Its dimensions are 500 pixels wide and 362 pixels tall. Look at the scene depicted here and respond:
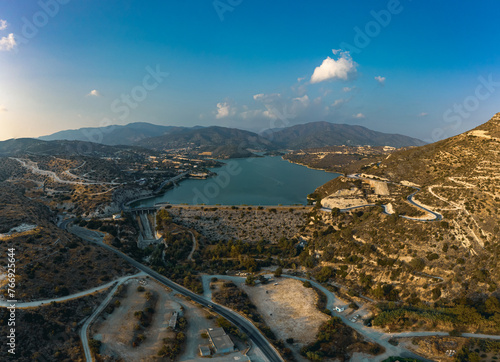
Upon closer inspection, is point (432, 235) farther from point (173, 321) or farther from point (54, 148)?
point (54, 148)

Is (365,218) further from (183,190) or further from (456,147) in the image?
(183,190)

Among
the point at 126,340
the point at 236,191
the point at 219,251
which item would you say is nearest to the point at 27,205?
the point at 219,251

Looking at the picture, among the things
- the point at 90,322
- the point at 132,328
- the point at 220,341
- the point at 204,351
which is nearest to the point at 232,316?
the point at 220,341

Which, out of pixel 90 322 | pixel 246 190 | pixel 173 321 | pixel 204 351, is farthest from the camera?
pixel 246 190

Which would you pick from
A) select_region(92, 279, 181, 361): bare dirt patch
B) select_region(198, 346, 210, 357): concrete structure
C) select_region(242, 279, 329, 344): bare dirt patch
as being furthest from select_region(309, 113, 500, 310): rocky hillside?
select_region(92, 279, 181, 361): bare dirt patch

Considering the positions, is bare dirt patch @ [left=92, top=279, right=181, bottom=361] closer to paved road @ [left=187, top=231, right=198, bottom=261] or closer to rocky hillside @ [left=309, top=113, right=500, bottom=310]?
paved road @ [left=187, top=231, right=198, bottom=261]

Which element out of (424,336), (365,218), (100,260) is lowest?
(424,336)

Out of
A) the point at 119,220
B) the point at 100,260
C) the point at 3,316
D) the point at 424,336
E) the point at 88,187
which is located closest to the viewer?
the point at 3,316
